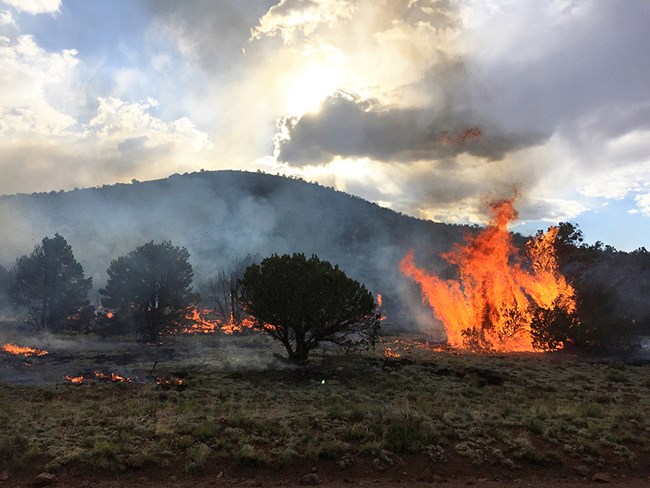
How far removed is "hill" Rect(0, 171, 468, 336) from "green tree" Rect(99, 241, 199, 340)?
6624 cm

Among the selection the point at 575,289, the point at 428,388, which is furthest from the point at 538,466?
the point at 575,289

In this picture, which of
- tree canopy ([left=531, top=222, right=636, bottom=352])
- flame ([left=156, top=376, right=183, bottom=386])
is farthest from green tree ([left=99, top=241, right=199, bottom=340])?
tree canopy ([left=531, top=222, right=636, bottom=352])

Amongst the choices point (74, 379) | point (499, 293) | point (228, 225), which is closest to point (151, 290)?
point (74, 379)

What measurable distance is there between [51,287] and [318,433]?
49.5 m

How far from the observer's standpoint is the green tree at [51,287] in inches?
1975

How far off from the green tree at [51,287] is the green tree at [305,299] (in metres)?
33.3

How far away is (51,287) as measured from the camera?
50.6m

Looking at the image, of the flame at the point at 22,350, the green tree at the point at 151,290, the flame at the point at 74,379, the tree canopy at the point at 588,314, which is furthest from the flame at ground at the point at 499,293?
the flame at the point at 22,350

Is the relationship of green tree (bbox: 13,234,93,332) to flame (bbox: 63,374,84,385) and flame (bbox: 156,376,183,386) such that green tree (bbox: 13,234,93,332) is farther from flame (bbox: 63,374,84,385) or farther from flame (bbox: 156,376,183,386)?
flame (bbox: 156,376,183,386)

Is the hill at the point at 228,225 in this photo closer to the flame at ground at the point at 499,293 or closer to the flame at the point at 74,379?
the flame at ground at the point at 499,293

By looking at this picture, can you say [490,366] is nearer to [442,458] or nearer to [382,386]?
[382,386]

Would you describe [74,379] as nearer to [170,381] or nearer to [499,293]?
[170,381]

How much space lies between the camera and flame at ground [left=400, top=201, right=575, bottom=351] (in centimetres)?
4469

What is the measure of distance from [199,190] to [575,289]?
6240 inches
